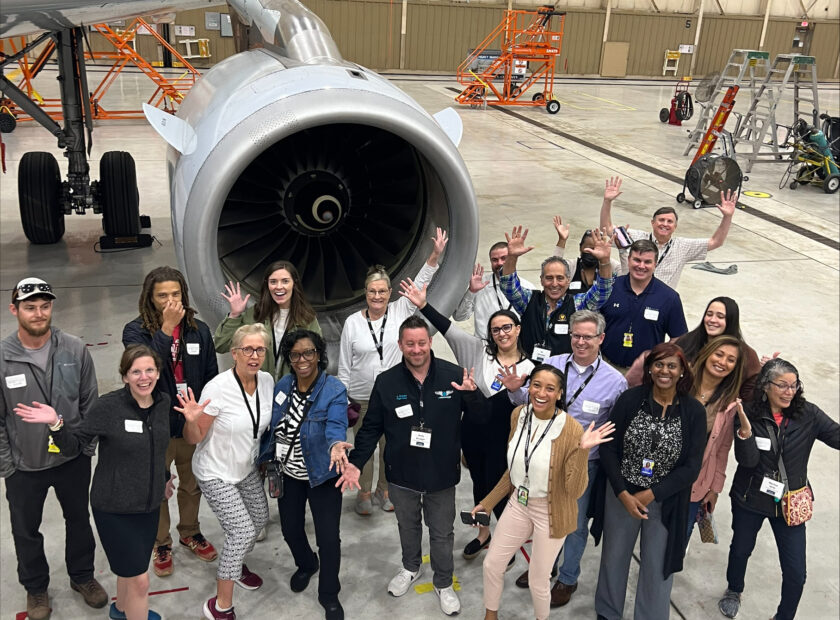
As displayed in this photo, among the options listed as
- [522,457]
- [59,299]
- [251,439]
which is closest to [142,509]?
[251,439]

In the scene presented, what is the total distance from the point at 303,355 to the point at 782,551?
104 inches

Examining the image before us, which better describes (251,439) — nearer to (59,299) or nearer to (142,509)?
(142,509)

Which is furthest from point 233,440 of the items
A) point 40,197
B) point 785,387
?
point 40,197

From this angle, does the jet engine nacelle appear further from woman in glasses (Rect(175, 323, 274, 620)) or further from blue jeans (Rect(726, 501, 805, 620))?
blue jeans (Rect(726, 501, 805, 620))

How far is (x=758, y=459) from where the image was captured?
3930 millimetres

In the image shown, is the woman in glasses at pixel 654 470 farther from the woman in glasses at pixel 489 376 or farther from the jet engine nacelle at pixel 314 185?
the jet engine nacelle at pixel 314 185

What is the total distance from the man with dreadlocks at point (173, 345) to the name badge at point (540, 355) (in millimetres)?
1830

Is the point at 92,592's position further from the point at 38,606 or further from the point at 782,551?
the point at 782,551

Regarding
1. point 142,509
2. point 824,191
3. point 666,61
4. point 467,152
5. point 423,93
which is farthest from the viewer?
point 666,61

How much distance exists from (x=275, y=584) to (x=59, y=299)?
16.1 ft

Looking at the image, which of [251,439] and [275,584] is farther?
[275,584]

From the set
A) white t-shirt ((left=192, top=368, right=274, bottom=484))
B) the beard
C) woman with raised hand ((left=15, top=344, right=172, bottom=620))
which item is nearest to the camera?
woman with raised hand ((left=15, top=344, right=172, bottom=620))

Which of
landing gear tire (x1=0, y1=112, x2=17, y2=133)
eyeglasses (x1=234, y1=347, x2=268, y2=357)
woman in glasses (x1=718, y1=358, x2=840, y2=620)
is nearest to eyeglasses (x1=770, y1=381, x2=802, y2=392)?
woman in glasses (x1=718, y1=358, x2=840, y2=620)

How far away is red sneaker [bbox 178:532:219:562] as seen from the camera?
4.44 metres
